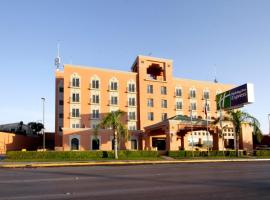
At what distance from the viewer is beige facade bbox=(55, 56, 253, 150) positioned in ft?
188

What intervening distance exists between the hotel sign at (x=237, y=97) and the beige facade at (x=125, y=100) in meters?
4.32

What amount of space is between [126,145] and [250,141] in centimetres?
2235

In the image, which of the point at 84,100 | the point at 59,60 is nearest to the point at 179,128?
the point at 84,100

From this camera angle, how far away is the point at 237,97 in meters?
54.5

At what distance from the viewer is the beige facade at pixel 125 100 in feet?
188

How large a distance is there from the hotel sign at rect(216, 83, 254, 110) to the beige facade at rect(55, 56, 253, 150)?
432cm

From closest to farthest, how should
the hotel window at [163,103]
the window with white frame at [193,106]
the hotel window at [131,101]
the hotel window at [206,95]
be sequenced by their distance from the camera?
the hotel window at [131,101] → the hotel window at [163,103] → the window with white frame at [193,106] → the hotel window at [206,95]

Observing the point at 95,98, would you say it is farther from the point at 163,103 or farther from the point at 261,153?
the point at 261,153

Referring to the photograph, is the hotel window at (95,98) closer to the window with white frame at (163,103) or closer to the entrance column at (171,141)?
the window with white frame at (163,103)

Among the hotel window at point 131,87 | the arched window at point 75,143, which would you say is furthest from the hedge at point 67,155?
the hotel window at point 131,87

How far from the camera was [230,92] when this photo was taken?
56.4 metres

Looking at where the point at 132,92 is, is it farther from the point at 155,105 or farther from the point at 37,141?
the point at 37,141

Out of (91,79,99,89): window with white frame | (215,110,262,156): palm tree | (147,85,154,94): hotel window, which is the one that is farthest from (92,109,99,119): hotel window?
(215,110,262,156): palm tree

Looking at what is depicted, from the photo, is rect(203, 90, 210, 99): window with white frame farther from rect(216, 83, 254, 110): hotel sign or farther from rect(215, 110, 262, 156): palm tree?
rect(215, 110, 262, 156): palm tree
